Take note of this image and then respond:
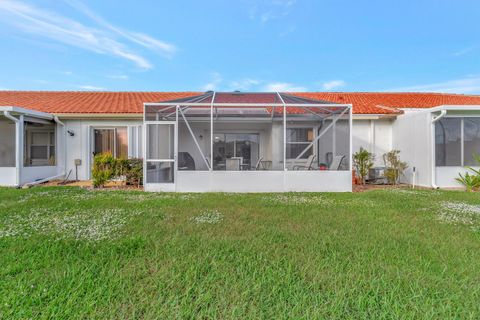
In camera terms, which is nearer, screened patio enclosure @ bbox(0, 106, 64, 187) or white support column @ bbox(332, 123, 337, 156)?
screened patio enclosure @ bbox(0, 106, 64, 187)

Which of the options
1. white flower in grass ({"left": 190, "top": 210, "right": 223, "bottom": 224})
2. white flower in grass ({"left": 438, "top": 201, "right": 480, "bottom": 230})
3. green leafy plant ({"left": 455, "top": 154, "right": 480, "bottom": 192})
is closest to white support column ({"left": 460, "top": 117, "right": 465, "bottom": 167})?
green leafy plant ({"left": 455, "top": 154, "right": 480, "bottom": 192})

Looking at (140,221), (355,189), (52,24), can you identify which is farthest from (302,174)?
(52,24)

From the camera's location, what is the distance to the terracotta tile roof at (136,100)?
1393cm

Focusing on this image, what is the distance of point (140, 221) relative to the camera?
570 cm

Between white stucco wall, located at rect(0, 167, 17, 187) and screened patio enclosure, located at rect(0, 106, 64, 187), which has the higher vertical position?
screened patio enclosure, located at rect(0, 106, 64, 187)

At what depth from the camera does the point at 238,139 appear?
50.9 ft

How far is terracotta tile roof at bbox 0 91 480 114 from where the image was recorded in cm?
1393

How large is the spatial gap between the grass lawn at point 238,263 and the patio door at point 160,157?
3.31m

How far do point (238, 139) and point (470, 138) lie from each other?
10.2 meters

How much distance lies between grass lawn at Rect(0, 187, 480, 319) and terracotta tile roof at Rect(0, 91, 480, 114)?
8417 millimetres

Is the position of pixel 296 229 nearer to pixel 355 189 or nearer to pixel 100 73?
pixel 355 189

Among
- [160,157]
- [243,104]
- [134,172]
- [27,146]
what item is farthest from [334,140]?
[27,146]

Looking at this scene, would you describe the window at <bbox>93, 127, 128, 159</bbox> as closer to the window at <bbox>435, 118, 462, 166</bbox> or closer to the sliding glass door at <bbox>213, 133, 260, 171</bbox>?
the sliding glass door at <bbox>213, 133, 260, 171</bbox>

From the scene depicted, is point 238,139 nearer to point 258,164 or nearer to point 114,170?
point 258,164
